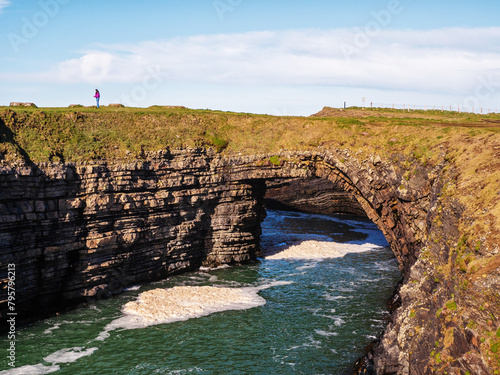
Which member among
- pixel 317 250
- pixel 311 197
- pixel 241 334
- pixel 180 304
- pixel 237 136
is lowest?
pixel 241 334

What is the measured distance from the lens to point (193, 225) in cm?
5100

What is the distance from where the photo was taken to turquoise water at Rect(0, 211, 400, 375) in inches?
1220

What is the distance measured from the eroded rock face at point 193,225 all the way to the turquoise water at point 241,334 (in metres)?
3.06

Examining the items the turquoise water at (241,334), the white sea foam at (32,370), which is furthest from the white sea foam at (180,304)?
the white sea foam at (32,370)

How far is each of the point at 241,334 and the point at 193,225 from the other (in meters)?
17.8

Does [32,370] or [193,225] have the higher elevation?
[193,225]

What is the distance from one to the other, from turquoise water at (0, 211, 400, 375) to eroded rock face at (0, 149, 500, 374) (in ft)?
10.0

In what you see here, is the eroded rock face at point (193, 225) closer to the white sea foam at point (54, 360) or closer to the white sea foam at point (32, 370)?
the white sea foam at point (54, 360)

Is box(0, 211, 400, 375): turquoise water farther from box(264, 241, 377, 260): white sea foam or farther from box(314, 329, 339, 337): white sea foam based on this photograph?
box(264, 241, 377, 260): white sea foam

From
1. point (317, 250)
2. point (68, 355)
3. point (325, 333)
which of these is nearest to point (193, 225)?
point (317, 250)

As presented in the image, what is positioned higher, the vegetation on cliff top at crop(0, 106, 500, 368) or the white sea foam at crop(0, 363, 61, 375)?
the vegetation on cliff top at crop(0, 106, 500, 368)

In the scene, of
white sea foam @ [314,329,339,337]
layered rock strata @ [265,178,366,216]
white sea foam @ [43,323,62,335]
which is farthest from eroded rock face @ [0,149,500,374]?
layered rock strata @ [265,178,366,216]

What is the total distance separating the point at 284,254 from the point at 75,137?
2990 centimetres

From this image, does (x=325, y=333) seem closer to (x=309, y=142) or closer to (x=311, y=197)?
(x=309, y=142)
